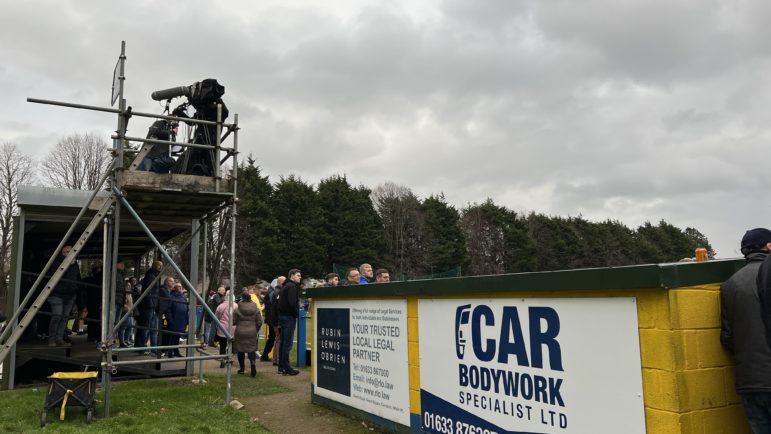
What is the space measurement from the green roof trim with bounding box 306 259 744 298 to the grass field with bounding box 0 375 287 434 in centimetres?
339

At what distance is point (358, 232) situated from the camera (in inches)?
2083

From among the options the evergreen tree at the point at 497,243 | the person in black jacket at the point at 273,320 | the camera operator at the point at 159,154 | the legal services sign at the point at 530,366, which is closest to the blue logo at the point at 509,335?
the legal services sign at the point at 530,366

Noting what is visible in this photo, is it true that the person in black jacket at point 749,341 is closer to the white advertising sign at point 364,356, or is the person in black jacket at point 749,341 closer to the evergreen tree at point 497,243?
the white advertising sign at point 364,356

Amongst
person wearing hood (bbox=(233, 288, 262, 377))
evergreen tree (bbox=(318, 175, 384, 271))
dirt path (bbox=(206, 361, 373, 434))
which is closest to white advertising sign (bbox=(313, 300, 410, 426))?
dirt path (bbox=(206, 361, 373, 434))

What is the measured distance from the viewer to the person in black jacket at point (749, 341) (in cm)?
325

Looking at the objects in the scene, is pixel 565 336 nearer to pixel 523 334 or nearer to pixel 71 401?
pixel 523 334

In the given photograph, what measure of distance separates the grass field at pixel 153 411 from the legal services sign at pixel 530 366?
2.64m

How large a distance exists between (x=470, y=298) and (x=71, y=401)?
5231 mm

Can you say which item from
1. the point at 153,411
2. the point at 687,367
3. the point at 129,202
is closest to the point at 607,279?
the point at 687,367

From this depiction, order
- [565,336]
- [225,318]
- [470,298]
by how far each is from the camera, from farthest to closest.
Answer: [225,318]
[470,298]
[565,336]

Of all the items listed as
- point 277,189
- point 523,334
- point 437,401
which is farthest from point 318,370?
Answer: point 277,189

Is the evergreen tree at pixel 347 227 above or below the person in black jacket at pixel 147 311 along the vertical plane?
above

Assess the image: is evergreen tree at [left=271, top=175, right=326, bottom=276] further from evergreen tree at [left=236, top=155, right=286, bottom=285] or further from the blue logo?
the blue logo

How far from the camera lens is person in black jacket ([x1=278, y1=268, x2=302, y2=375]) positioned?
10508 millimetres
